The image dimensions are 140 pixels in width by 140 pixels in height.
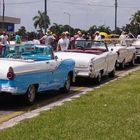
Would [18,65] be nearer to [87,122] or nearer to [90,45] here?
[87,122]

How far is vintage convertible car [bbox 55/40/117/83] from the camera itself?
1571cm

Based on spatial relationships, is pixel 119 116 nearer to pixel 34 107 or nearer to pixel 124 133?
pixel 124 133

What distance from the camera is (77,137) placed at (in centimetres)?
769

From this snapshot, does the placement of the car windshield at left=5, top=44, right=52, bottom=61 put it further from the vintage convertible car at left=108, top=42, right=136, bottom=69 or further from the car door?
the vintage convertible car at left=108, top=42, right=136, bottom=69

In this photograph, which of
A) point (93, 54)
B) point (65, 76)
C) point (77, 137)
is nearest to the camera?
point (77, 137)

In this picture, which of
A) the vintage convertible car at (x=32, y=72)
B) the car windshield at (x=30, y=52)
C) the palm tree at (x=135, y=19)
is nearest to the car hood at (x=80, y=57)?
the vintage convertible car at (x=32, y=72)

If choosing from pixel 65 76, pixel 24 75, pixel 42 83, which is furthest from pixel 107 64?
pixel 24 75

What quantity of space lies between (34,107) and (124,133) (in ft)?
12.7

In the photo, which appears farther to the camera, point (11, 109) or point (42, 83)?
point (42, 83)

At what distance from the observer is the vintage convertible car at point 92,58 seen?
1571cm

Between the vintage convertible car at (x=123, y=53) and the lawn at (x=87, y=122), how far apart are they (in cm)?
964

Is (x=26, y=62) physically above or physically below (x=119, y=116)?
above

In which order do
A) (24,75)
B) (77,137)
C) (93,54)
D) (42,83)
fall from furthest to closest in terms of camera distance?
(93,54), (42,83), (24,75), (77,137)

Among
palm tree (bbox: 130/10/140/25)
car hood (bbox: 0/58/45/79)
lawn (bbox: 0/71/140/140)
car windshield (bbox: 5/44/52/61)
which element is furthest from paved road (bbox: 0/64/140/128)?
palm tree (bbox: 130/10/140/25)
